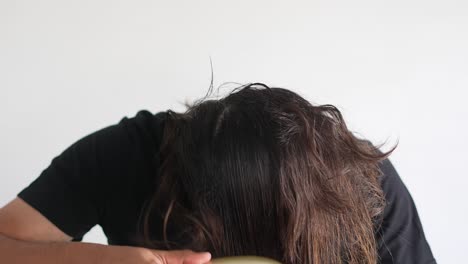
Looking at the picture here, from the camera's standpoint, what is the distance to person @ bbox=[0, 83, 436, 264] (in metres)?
0.49

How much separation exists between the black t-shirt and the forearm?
6cm

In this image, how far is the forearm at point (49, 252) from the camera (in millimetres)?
509

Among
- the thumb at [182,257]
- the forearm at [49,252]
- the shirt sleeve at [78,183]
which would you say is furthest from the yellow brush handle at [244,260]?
the shirt sleeve at [78,183]

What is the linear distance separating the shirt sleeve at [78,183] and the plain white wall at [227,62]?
0.78ft

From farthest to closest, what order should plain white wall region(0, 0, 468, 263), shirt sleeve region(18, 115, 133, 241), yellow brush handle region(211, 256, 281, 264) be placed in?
plain white wall region(0, 0, 468, 263)
shirt sleeve region(18, 115, 133, 241)
yellow brush handle region(211, 256, 281, 264)

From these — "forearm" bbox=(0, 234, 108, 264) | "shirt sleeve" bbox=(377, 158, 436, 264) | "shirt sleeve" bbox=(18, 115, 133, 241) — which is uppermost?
"shirt sleeve" bbox=(18, 115, 133, 241)

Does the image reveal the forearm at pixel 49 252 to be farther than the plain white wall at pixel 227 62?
No

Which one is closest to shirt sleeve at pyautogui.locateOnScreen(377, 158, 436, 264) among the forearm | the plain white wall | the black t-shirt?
the black t-shirt

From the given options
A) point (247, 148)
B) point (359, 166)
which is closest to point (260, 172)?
point (247, 148)

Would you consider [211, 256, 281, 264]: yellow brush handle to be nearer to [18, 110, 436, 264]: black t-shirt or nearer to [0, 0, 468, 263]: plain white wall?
[18, 110, 436, 264]: black t-shirt

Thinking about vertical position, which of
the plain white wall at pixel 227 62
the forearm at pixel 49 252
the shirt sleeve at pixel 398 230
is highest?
the plain white wall at pixel 227 62

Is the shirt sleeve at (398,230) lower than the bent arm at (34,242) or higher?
lower

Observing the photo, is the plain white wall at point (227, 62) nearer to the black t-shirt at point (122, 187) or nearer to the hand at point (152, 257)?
the black t-shirt at point (122, 187)

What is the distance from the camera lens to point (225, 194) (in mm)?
505
